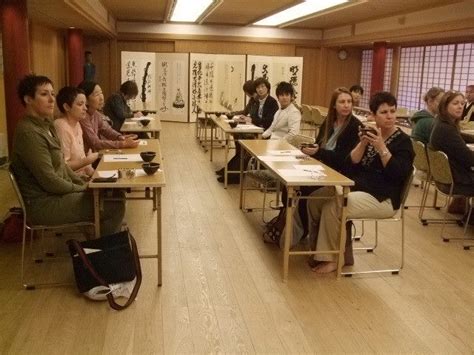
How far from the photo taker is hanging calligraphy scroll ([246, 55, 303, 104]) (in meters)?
12.0

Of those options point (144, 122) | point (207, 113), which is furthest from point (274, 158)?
point (207, 113)

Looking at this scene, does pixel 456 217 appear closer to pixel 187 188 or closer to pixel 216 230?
pixel 216 230

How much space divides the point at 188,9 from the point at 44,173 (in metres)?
6.84

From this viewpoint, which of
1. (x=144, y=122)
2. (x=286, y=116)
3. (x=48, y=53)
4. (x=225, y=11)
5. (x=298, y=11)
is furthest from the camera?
(x=225, y=11)

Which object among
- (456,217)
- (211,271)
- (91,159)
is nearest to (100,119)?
(91,159)

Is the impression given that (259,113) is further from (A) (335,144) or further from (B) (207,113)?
(A) (335,144)

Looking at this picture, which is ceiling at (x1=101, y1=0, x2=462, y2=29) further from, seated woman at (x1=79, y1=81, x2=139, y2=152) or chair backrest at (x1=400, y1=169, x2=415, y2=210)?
chair backrest at (x1=400, y1=169, x2=415, y2=210)

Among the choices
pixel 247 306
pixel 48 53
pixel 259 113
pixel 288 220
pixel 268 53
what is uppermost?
pixel 268 53

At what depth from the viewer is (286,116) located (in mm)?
5371

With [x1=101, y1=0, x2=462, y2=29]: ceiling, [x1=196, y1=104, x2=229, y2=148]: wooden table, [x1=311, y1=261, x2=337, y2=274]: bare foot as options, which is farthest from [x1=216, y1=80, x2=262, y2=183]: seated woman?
[x1=311, y1=261, x2=337, y2=274]: bare foot

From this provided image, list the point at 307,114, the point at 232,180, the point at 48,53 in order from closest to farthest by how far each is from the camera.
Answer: the point at 232,180 < the point at 48,53 < the point at 307,114

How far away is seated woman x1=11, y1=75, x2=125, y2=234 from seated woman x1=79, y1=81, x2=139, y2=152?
970 millimetres

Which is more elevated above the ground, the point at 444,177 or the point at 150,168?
the point at 150,168

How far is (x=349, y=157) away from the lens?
3.60 m
